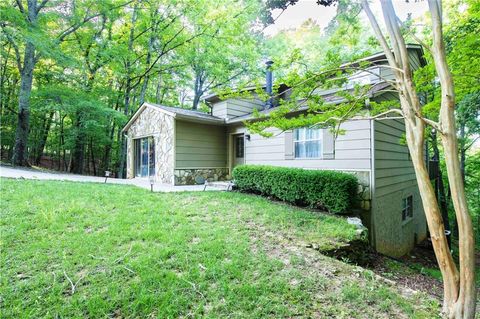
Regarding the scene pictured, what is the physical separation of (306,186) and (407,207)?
4888mm

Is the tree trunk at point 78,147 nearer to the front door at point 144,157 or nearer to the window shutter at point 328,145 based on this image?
the front door at point 144,157

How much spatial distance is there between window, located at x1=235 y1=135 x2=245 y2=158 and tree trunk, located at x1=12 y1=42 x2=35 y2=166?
9.31 metres

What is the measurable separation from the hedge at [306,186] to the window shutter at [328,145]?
931 mm

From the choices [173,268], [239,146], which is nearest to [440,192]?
[239,146]

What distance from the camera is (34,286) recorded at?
2654 millimetres

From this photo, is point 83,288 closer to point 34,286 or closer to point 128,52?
point 34,286

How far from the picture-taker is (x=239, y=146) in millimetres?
10758

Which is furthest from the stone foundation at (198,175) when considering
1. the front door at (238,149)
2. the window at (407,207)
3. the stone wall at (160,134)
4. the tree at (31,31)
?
the tree at (31,31)

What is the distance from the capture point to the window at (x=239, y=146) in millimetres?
10586

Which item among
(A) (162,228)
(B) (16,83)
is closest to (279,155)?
(A) (162,228)

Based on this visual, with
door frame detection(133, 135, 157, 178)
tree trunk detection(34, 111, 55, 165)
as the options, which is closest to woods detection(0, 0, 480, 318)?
tree trunk detection(34, 111, 55, 165)

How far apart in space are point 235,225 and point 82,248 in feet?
7.90

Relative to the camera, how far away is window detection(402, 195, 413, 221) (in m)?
8.32

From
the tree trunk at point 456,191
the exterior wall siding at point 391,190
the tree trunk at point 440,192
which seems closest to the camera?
the tree trunk at point 456,191
